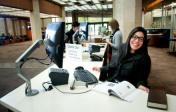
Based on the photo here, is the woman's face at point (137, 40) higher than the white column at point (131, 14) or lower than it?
lower

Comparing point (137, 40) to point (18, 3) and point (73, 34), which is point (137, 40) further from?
point (18, 3)

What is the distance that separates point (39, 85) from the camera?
1728 millimetres

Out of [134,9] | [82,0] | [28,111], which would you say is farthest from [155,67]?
[82,0]

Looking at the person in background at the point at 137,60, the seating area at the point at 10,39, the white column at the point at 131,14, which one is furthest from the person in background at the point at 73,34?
the seating area at the point at 10,39

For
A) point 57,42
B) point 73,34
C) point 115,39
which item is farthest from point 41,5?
point 57,42

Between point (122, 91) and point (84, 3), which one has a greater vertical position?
point (84, 3)

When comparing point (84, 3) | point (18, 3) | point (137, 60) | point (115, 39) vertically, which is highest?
point (84, 3)

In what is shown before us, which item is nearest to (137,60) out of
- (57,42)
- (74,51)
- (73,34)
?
(74,51)

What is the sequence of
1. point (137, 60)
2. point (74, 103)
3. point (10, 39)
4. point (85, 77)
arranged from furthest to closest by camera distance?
point (10, 39), point (137, 60), point (85, 77), point (74, 103)

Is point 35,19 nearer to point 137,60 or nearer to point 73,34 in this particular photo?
point 73,34

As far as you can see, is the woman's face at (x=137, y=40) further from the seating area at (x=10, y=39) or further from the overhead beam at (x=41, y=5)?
the seating area at (x=10, y=39)

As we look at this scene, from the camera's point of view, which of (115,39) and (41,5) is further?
(41,5)

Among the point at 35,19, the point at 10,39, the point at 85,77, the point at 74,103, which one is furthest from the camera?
the point at 10,39

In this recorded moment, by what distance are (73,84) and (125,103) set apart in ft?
1.78
